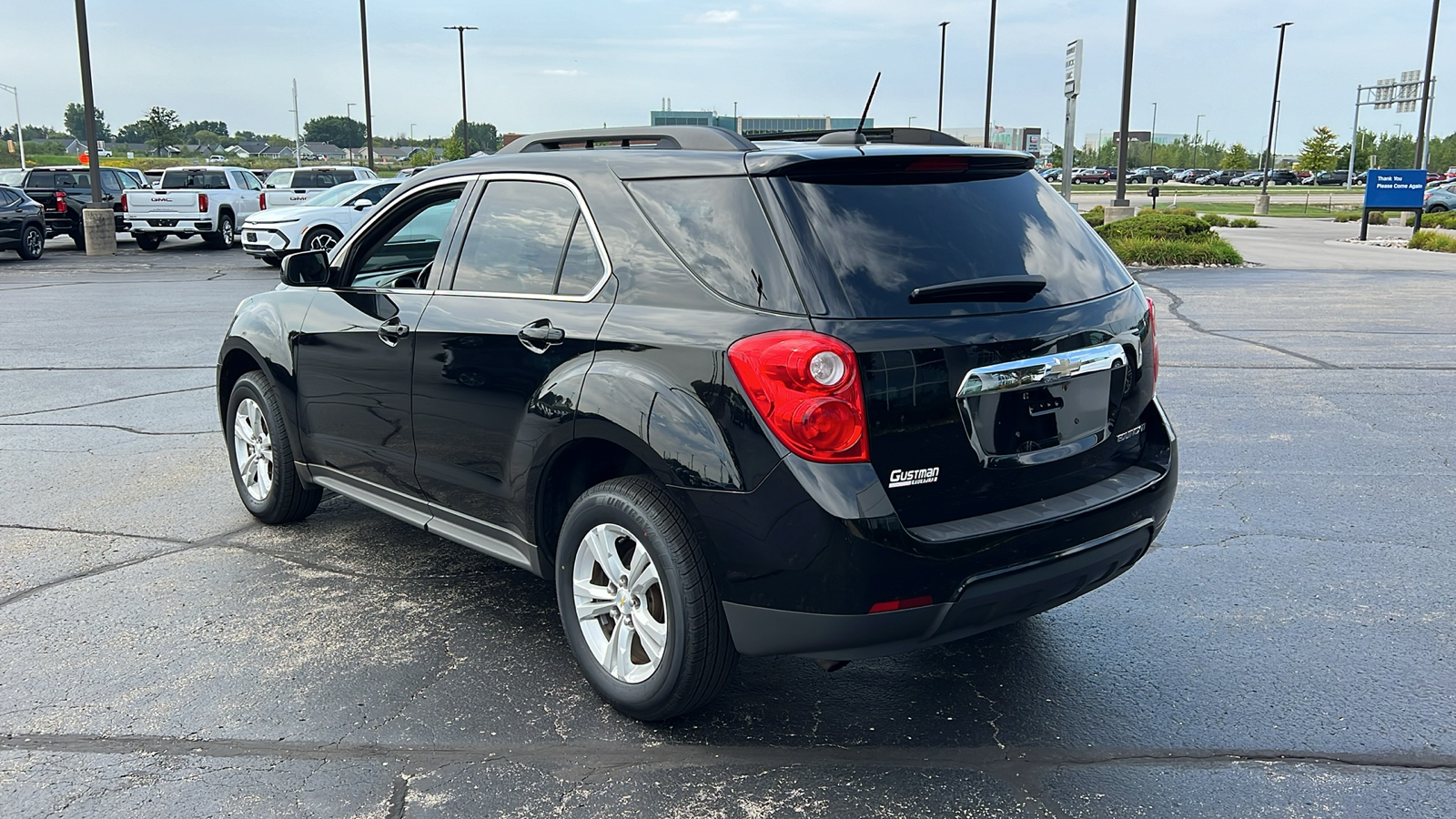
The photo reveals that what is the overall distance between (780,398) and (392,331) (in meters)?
2.05

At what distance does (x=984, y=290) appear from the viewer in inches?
132

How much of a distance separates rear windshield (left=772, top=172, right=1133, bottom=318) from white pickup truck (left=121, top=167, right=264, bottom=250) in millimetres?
26642

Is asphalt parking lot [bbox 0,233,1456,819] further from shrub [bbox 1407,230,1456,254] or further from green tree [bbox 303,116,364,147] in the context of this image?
green tree [bbox 303,116,364,147]

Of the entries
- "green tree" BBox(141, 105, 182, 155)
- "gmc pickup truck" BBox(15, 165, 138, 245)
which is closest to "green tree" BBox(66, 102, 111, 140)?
"green tree" BBox(141, 105, 182, 155)

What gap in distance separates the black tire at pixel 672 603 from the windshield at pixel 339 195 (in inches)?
805

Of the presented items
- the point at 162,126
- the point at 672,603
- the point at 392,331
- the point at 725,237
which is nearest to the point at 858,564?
the point at 672,603

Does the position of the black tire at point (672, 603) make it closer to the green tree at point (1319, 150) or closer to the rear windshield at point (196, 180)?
the rear windshield at point (196, 180)

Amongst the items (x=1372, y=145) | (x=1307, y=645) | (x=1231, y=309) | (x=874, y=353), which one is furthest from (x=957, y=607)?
(x=1372, y=145)

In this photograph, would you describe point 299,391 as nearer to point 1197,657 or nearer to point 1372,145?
point 1197,657

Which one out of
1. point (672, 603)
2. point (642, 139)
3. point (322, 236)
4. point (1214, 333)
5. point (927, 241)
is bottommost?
point (1214, 333)

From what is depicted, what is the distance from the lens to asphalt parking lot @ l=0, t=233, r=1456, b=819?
3209 millimetres

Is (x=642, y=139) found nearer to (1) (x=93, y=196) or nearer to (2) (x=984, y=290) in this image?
(2) (x=984, y=290)

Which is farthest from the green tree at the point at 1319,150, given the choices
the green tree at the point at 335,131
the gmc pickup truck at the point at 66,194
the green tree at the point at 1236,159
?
the green tree at the point at 335,131

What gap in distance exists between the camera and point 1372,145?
110 meters
